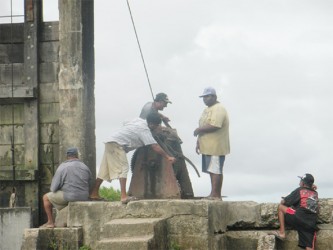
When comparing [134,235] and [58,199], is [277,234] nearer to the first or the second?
[134,235]

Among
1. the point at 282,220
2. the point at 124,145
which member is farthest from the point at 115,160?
the point at 282,220

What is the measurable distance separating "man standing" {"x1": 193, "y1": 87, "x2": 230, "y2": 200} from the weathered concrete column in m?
1.99

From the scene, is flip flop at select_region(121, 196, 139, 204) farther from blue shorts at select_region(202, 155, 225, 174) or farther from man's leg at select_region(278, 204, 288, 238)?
man's leg at select_region(278, 204, 288, 238)

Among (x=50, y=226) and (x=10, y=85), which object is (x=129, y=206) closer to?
(x=50, y=226)

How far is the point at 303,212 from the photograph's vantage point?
12.1 metres

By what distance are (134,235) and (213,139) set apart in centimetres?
228

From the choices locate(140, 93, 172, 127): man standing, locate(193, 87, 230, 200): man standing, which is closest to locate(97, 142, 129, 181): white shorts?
locate(140, 93, 172, 127): man standing

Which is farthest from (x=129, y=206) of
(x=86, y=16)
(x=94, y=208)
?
(x=86, y=16)

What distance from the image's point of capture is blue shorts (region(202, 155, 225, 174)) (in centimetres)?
1257

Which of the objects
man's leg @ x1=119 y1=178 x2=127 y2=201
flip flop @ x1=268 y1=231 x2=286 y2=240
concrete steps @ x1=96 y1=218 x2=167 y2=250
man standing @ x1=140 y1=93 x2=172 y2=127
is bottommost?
flip flop @ x1=268 y1=231 x2=286 y2=240

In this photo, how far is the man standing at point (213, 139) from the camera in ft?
41.3

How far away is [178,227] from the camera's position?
38.3ft

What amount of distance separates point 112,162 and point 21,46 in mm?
3489

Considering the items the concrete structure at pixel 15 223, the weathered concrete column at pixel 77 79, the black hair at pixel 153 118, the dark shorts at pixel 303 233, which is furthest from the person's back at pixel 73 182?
the dark shorts at pixel 303 233
